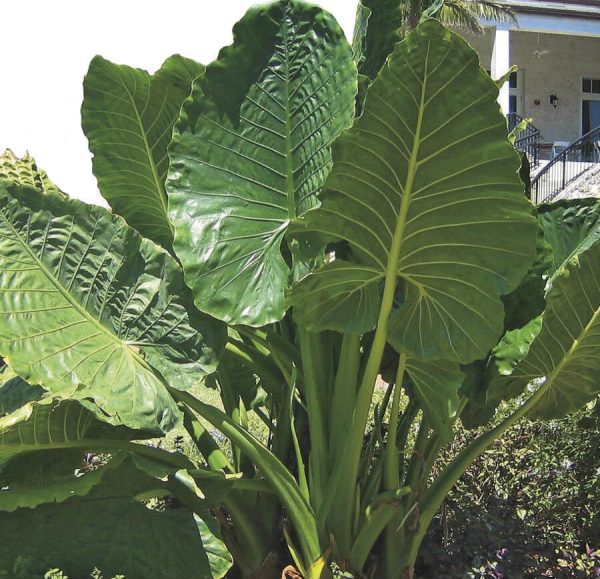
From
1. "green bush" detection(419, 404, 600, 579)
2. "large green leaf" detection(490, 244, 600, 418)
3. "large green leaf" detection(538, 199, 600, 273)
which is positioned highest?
"large green leaf" detection(538, 199, 600, 273)

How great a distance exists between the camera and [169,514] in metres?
2.17

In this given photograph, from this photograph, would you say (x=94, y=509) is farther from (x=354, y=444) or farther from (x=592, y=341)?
(x=592, y=341)

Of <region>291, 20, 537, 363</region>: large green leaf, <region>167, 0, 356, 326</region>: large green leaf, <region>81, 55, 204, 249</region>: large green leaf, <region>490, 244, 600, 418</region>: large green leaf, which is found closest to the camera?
<region>291, 20, 537, 363</region>: large green leaf

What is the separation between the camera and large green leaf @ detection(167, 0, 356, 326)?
2055 millimetres

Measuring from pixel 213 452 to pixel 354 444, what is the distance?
52cm

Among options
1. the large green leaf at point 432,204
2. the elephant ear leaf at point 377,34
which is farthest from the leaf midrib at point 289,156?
the elephant ear leaf at point 377,34

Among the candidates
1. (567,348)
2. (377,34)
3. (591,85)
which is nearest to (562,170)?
(591,85)

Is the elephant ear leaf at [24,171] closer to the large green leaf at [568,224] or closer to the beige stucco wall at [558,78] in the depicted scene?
the large green leaf at [568,224]

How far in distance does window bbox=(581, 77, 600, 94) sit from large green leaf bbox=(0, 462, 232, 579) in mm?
20030

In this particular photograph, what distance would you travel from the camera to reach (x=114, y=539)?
7.03ft

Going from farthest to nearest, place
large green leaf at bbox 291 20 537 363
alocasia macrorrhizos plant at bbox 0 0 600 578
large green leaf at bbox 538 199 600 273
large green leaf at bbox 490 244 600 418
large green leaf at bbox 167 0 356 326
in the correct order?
large green leaf at bbox 538 199 600 273 → large green leaf at bbox 490 244 600 418 → large green leaf at bbox 167 0 356 326 → alocasia macrorrhizos plant at bbox 0 0 600 578 → large green leaf at bbox 291 20 537 363

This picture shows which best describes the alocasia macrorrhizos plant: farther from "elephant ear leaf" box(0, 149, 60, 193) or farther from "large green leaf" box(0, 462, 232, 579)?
"elephant ear leaf" box(0, 149, 60, 193)

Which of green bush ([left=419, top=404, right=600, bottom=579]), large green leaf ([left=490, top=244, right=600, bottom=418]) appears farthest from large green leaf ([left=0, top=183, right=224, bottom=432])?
green bush ([left=419, top=404, right=600, bottom=579])

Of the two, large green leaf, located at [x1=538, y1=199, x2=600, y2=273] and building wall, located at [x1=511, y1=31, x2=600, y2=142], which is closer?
large green leaf, located at [x1=538, y1=199, x2=600, y2=273]
